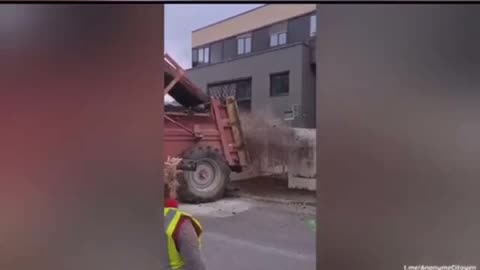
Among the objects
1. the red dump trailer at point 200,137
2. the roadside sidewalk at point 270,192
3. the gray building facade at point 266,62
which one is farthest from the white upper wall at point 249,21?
the roadside sidewalk at point 270,192

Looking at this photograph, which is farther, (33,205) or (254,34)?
(254,34)

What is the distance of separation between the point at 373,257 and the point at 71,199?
0.92m

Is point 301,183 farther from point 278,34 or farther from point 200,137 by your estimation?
point 278,34

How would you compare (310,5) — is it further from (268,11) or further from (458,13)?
(458,13)

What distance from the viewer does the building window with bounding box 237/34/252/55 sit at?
1.61 metres

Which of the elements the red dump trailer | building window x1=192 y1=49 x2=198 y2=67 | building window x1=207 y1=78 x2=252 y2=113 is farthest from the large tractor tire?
building window x1=192 y1=49 x2=198 y2=67

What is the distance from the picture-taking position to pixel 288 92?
5.11ft

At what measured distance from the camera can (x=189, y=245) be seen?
1.50 meters

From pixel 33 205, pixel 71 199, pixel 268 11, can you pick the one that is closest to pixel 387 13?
pixel 268 11

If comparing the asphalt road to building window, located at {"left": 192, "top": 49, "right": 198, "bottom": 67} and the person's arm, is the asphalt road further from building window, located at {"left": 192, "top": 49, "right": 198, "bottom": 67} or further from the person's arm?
building window, located at {"left": 192, "top": 49, "right": 198, "bottom": 67}

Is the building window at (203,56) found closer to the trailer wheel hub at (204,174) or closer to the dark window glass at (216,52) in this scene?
the dark window glass at (216,52)

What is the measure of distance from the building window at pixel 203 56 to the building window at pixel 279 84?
0.72 ft

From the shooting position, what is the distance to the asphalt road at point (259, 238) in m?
1.53

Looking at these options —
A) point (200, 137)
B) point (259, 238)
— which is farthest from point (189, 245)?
point (200, 137)
